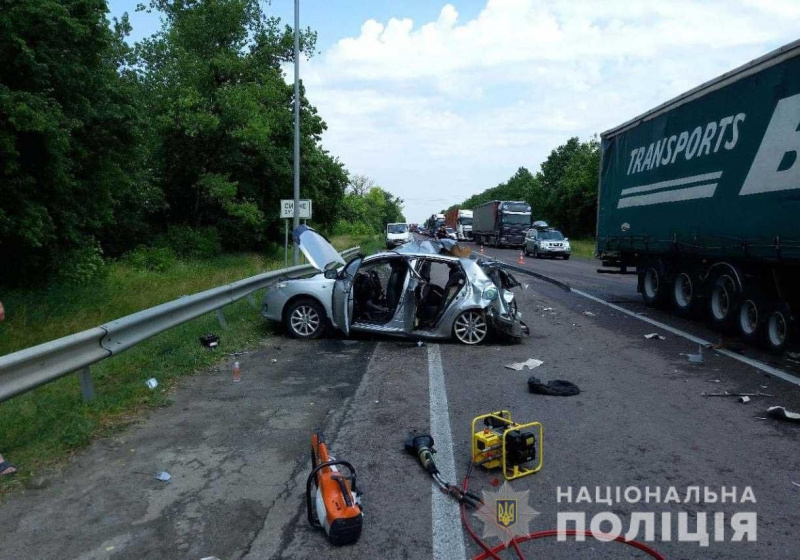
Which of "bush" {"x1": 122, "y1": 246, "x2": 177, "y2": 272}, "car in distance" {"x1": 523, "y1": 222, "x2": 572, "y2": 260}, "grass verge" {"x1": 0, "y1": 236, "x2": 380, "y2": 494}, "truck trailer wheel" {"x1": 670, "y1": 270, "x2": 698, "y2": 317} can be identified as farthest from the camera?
"car in distance" {"x1": 523, "y1": 222, "x2": 572, "y2": 260}

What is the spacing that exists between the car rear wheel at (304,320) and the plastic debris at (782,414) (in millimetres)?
6111

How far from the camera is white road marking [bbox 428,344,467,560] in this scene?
3.49 meters

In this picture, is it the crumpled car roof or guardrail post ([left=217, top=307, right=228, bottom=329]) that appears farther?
guardrail post ([left=217, top=307, right=228, bottom=329])

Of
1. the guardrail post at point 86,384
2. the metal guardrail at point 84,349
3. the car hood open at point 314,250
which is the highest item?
the car hood open at point 314,250

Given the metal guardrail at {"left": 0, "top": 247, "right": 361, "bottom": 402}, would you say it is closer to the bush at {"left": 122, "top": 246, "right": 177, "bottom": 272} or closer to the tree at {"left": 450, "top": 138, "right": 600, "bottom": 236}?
the bush at {"left": 122, "top": 246, "right": 177, "bottom": 272}

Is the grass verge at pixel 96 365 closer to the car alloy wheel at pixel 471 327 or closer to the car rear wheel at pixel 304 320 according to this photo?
the car rear wheel at pixel 304 320

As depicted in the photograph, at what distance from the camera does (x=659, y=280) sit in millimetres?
13750

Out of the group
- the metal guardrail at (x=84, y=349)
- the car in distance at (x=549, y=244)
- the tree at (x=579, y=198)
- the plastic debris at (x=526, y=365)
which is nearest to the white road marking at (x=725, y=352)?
the plastic debris at (x=526, y=365)

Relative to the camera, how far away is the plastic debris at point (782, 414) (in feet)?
19.3

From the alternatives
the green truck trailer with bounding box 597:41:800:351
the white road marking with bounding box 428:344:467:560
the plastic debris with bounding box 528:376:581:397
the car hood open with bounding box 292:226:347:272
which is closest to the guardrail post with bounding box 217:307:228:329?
the car hood open with bounding box 292:226:347:272

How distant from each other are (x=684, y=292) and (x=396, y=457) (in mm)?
9869

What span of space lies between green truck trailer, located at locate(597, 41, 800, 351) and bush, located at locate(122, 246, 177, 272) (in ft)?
48.6

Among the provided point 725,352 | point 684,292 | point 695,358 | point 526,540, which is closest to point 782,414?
point 695,358
